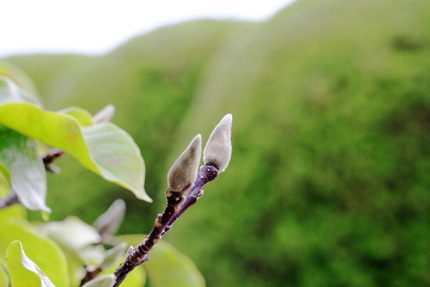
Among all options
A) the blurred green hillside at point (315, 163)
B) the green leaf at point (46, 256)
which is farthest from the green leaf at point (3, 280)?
the blurred green hillside at point (315, 163)

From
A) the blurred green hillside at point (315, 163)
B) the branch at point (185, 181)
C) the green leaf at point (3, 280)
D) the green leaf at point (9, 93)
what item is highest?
the branch at point (185, 181)

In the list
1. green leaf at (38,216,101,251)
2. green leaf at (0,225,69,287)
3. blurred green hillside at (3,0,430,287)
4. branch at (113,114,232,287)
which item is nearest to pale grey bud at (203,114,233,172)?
branch at (113,114,232,287)

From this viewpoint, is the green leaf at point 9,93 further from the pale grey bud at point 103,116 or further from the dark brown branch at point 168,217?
the dark brown branch at point 168,217

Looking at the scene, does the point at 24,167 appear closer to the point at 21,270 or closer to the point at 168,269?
the point at 21,270

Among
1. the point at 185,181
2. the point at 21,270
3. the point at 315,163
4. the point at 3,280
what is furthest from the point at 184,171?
the point at 315,163

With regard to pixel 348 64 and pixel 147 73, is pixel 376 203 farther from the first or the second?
pixel 147 73
